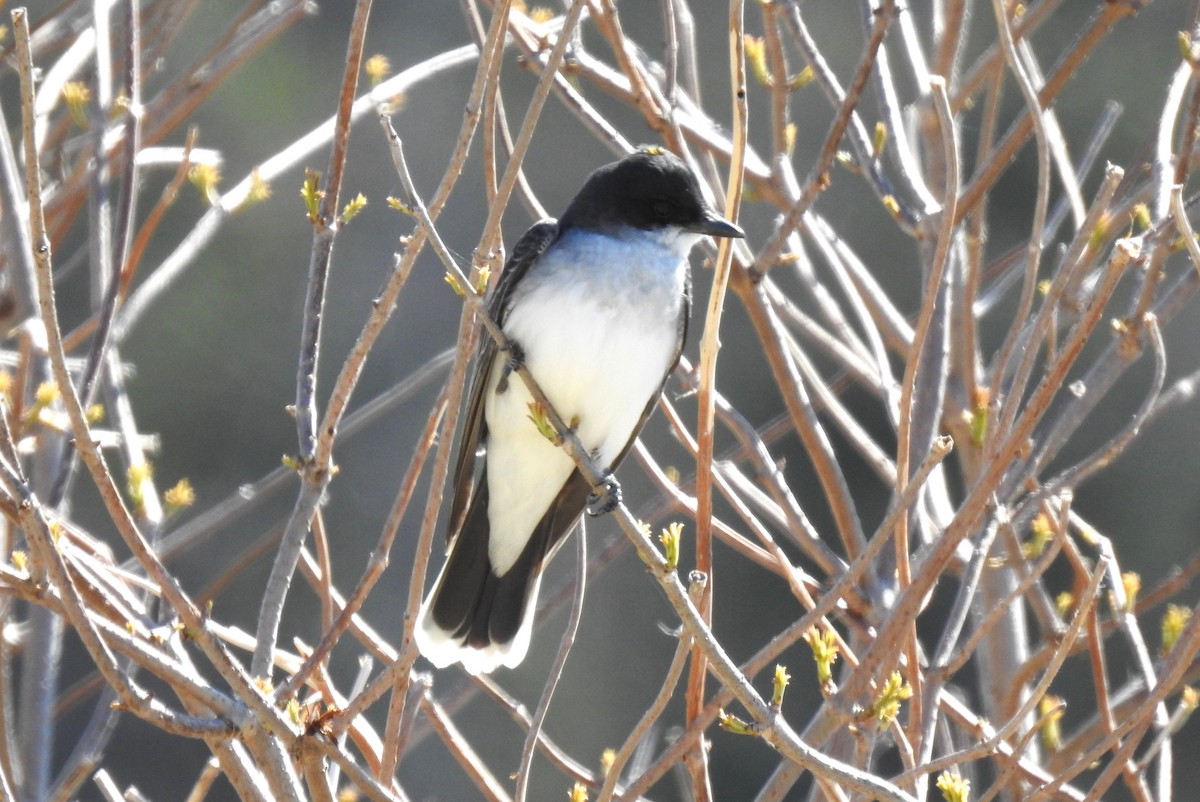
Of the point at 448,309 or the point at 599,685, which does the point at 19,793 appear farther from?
the point at 448,309

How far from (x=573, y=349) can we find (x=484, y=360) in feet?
0.74

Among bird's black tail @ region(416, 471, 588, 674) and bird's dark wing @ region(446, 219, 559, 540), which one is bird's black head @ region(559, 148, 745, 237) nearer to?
bird's dark wing @ region(446, 219, 559, 540)

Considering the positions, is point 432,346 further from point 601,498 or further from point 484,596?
point 601,498

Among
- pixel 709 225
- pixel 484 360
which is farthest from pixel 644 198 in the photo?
pixel 484 360

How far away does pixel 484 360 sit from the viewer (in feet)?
11.4

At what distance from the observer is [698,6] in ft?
28.9

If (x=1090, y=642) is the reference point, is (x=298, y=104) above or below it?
above

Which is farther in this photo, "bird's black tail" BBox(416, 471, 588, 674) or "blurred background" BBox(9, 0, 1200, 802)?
"blurred background" BBox(9, 0, 1200, 802)

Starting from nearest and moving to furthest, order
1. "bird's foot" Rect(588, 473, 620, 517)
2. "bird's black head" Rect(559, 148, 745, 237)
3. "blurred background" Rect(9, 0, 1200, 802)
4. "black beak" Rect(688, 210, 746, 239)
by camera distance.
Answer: "bird's foot" Rect(588, 473, 620, 517), "black beak" Rect(688, 210, 746, 239), "bird's black head" Rect(559, 148, 745, 237), "blurred background" Rect(9, 0, 1200, 802)

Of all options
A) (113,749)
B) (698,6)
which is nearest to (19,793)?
(113,749)

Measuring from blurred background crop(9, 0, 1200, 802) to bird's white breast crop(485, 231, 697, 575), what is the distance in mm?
3644

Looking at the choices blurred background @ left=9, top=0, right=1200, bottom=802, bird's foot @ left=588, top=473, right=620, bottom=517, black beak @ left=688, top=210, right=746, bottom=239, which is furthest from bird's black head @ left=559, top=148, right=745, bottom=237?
blurred background @ left=9, top=0, right=1200, bottom=802

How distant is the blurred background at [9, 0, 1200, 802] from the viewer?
27.1 ft

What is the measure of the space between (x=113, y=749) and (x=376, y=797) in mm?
7220
